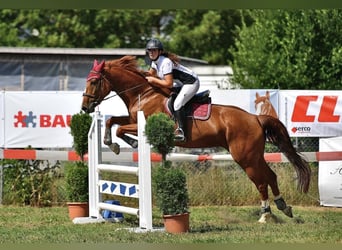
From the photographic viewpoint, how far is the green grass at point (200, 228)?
8227 mm

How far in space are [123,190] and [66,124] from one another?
4177mm

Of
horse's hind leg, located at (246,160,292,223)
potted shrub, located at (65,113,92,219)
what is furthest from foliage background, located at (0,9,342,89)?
horse's hind leg, located at (246,160,292,223)

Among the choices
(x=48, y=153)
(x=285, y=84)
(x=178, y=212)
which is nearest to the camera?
(x=178, y=212)

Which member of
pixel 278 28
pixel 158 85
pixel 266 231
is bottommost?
pixel 266 231

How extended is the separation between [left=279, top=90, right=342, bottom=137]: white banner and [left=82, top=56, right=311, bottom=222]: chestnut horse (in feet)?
11.1

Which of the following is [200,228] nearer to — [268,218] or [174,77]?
[268,218]

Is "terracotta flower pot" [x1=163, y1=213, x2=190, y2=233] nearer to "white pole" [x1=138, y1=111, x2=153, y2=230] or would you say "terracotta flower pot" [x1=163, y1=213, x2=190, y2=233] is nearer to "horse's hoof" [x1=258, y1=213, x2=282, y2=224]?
"white pole" [x1=138, y1=111, x2=153, y2=230]

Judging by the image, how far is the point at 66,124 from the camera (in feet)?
44.0

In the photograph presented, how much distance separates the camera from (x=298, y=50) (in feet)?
65.1

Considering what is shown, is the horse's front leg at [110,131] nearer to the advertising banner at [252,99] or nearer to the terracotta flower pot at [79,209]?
the terracotta flower pot at [79,209]

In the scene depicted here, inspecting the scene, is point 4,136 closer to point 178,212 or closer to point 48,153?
point 48,153

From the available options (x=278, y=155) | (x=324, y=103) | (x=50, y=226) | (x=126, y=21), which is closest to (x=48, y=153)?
(x=50, y=226)

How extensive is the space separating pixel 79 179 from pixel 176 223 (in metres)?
2.25

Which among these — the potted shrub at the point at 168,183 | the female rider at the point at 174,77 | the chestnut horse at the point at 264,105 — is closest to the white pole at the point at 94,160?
the female rider at the point at 174,77
